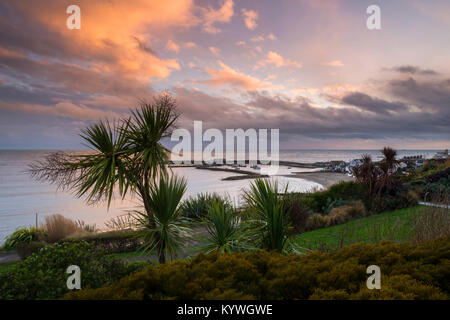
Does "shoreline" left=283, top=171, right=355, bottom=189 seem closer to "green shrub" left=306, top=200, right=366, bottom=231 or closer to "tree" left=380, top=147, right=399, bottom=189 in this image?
"tree" left=380, top=147, right=399, bottom=189

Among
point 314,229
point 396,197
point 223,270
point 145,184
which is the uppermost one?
point 145,184

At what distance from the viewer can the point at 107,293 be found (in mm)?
2645

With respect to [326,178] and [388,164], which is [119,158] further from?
[326,178]

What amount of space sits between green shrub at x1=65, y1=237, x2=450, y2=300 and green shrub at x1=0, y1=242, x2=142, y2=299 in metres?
1.01

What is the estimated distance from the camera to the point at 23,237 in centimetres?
1232

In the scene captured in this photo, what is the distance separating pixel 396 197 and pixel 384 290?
1618 cm

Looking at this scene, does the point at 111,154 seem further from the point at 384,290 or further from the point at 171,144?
the point at 384,290

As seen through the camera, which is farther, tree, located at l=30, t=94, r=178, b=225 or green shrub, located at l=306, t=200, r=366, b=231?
green shrub, located at l=306, t=200, r=366, b=231

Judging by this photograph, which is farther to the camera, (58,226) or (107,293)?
(58,226)

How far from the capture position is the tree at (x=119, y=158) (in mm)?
5398

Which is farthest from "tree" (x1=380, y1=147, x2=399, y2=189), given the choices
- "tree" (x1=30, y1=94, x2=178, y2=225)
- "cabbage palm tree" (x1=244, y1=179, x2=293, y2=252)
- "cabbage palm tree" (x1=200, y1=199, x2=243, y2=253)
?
"tree" (x1=30, y1=94, x2=178, y2=225)

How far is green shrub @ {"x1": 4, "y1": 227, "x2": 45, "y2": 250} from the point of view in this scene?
39.4ft

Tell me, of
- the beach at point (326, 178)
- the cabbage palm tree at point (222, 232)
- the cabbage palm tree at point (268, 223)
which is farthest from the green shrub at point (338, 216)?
the beach at point (326, 178)

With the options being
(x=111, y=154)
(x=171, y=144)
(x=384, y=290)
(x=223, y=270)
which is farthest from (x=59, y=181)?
(x=384, y=290)
